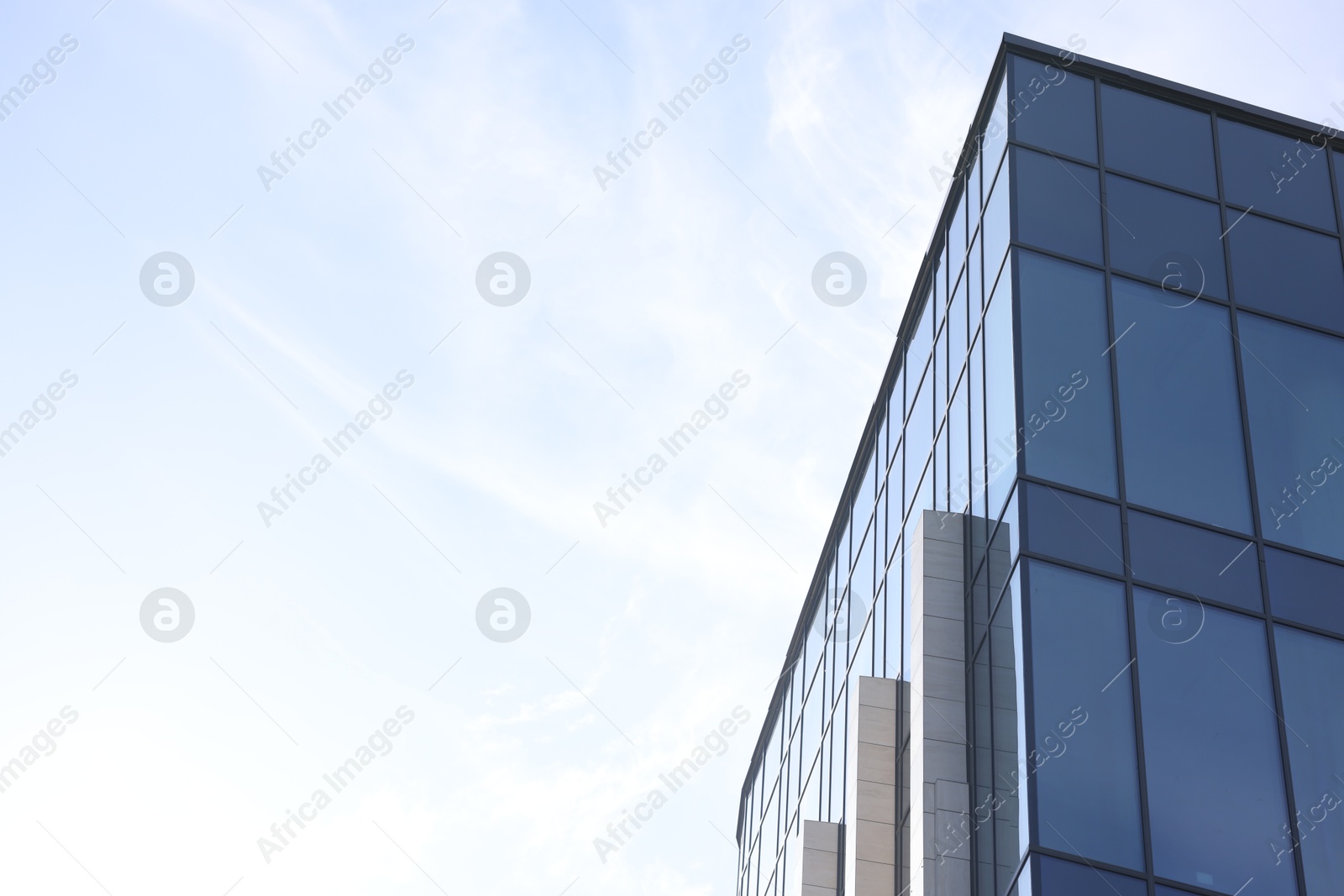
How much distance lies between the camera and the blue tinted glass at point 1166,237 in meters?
20.2

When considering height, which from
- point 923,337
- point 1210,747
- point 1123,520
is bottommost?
point 1210,747

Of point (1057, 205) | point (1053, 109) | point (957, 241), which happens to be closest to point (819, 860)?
point (957, 241)

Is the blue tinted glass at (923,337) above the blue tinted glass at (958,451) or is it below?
above

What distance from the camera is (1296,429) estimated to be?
63.9 ft

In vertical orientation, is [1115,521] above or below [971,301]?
below

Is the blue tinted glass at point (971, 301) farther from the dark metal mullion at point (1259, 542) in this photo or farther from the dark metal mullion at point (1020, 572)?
the dark metal mullion at point (1259, 542)

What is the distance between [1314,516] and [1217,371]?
2.38 m

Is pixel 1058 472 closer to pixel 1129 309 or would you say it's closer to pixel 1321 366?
pixel 1129 309

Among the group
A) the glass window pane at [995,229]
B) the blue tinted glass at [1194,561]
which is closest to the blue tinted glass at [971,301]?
the glass window pane at [995,229]

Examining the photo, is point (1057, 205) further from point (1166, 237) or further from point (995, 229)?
point (1166, 237)

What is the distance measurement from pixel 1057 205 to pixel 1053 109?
2.01 metres

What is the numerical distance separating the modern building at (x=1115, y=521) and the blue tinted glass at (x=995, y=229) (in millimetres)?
79

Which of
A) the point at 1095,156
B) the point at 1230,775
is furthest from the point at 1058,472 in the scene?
the point at 1095,156

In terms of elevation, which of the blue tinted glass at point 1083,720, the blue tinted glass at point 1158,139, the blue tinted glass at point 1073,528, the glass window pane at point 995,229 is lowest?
the blue tinted glass at point 1083,720
